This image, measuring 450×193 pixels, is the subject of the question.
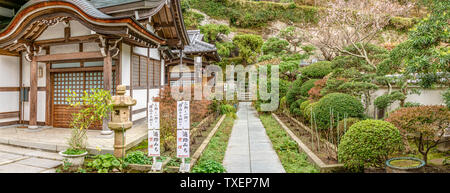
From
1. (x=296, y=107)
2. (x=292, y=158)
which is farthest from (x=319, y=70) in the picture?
(x=292, y=158)

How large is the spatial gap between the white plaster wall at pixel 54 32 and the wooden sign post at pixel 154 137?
206 inches

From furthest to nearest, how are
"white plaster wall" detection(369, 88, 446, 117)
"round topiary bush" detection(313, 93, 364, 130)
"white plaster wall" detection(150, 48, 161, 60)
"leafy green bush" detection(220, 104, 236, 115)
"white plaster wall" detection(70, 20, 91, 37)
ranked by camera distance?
1. "leafy green bush" detection(220, 104, 236, 115)
2. "white plaster wall" detection(150, 48, 161, 60)
3. "white plaster wall" detection(369, 88, 446, 117)
4. "white plaster wall" detection(70, 20, 91, 37)
5. "round topiary bush" detection(313, 93, 364, 130)

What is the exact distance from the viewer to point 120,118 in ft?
16.0

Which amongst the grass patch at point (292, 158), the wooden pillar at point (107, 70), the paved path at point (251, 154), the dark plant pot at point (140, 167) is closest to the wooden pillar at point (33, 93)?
the wooden pillar at point (107, 70)

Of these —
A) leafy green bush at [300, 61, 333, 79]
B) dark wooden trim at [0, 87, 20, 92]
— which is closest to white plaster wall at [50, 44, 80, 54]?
dark wooden trim at [0, 87, 20, 92]

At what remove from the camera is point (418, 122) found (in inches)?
185

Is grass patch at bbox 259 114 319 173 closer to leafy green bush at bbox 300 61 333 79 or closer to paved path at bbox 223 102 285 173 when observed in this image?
paved path at bbox 223 102 285 173

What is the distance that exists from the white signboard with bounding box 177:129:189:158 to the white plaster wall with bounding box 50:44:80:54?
17.7 ft

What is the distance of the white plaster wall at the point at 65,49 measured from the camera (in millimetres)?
7668

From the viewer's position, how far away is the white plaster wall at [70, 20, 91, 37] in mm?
7395
